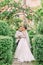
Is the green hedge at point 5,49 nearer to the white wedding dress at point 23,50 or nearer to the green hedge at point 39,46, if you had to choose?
the green hedge at point 39,46

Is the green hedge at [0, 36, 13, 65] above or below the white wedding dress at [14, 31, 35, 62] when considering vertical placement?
above

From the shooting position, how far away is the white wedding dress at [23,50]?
8.54 meters

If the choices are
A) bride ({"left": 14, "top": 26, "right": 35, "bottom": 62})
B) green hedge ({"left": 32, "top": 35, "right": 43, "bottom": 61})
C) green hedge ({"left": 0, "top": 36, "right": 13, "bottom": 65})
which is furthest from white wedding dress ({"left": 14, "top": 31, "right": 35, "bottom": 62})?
green hedge ({"left": 0, "top": 36, "right": 13, "bottom": 65})

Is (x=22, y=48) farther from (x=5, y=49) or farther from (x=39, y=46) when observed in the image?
(x=5, y=49)

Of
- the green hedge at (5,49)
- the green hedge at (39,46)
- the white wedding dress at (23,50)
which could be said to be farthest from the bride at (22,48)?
the green hedge at (5,49)

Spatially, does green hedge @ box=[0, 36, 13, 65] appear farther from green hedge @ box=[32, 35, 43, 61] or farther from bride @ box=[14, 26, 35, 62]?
bride @ box=[14, 26, 35, 62]

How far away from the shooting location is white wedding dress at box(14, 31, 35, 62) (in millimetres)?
8539

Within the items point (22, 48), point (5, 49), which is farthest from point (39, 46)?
point (22, 48)

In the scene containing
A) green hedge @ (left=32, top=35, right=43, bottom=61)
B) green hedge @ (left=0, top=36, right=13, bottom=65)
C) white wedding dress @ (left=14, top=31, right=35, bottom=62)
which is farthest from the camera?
white wedding dress @ (left=14, top=31, right=35, bottom=62)

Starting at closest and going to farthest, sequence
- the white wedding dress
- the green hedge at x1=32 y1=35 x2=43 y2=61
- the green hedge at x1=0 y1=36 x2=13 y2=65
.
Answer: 1. the green hedge at x1=0 y1=36 x2=13 y2=65
2. the green hedge at x1=32 y1=35 x2=43 y2=61
3. the white wedding dress

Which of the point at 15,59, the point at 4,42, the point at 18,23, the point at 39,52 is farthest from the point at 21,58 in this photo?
the point at 18,23

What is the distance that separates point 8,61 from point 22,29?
7.83 feet

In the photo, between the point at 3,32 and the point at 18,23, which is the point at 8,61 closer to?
the point at 3,32

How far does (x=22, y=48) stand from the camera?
884 cm
